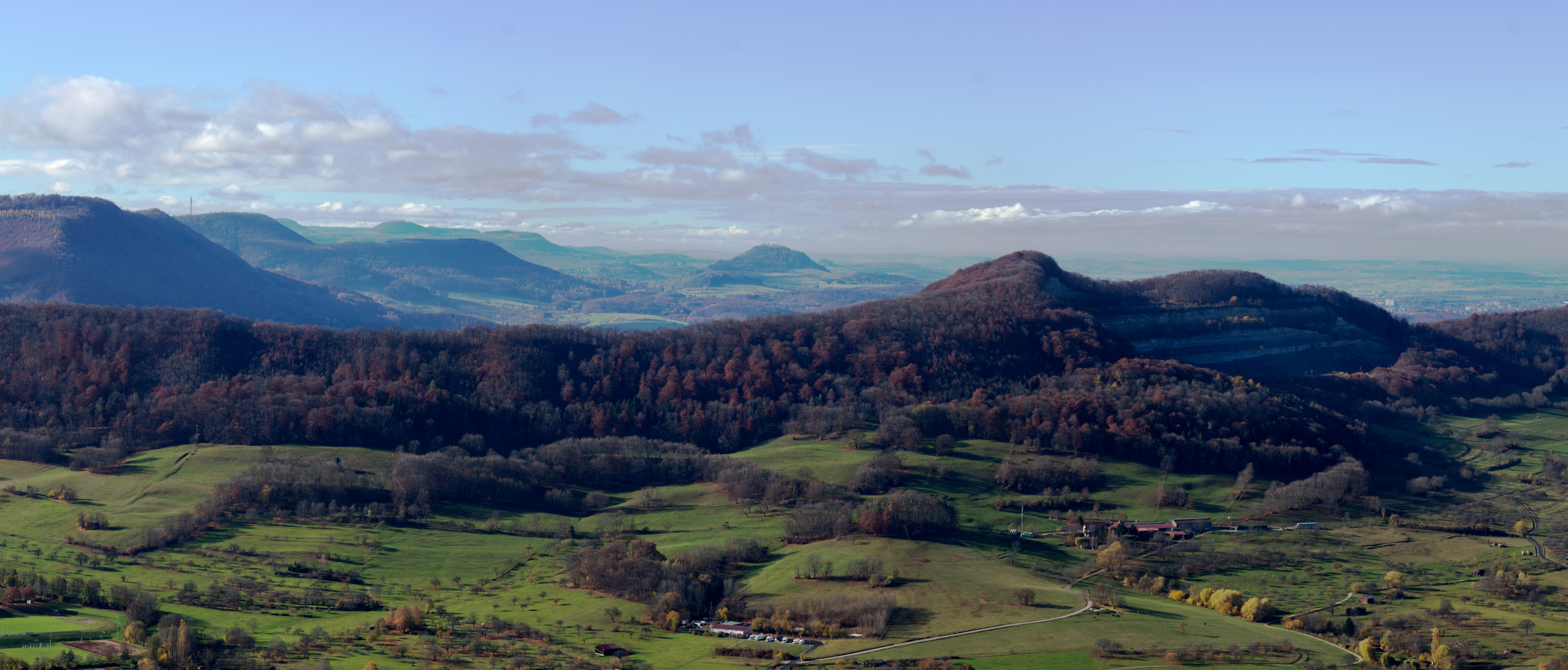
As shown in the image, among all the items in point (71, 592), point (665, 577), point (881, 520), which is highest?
point (881, 520)

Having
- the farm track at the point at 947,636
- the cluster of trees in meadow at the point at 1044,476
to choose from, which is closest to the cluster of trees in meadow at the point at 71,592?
the farm track at the point at 947,636

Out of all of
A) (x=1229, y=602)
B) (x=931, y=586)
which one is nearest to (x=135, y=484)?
(x=931, y=586)

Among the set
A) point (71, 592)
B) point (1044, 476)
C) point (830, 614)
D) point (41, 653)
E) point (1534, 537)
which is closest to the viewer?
point (41, 653)

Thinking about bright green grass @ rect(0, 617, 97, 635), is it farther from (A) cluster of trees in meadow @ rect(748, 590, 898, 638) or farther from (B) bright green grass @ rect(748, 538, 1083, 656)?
(B) bright green grass @ rect(748, 538, 1083, 656)

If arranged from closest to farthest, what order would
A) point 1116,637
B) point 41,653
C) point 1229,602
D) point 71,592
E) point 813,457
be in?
1. point 41,653
2. point 1116,637
3. point 71,592
4. point 1229,602
5. point 813,457

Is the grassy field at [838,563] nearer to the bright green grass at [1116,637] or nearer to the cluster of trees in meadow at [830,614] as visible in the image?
the bright green grass at [1116,637]

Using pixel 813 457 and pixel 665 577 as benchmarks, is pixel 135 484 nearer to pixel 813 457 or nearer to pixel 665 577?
pixel 665 577

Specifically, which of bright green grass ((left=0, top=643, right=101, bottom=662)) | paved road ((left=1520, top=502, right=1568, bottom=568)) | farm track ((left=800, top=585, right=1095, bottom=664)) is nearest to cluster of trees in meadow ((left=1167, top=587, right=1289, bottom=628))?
farm track ((left=800, top=585, right=1095, bottom=664))

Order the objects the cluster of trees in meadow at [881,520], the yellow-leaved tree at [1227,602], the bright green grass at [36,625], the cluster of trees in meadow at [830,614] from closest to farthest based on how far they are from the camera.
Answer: the bright green grass at [36,625] → the cluster of trees in meadow at [830,614] → the yellow-leaved tree at [1227,602] → the cluster of trees in meadow at [881,520]
